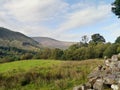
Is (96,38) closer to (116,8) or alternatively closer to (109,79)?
(116,8)

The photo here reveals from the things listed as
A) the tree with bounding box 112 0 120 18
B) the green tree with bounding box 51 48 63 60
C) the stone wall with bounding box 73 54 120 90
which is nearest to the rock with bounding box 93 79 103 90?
the stone wall with bounding box 73 54 120 90

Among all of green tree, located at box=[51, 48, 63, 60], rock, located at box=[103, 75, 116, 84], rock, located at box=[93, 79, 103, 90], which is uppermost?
green tree, located at box=[51, 48, 63, 60]

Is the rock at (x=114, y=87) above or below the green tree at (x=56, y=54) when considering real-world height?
below

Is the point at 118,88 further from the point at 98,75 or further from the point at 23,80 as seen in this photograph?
the point at 23,80

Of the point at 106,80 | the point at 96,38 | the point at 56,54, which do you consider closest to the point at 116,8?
the point at 56,54

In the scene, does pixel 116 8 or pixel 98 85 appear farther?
pixel 116 8

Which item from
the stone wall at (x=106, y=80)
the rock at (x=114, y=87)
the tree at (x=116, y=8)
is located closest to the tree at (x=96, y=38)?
the tree at (x=116, y=8)

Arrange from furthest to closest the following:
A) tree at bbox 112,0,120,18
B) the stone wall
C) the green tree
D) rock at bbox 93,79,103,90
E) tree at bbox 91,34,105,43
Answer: tree at bbox 91,34,105,43 → the green tree → tree at bbox 112,0,120,18 → rock at bbox 93,79,103,90 → the stone wall

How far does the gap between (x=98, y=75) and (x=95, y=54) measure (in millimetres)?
66356

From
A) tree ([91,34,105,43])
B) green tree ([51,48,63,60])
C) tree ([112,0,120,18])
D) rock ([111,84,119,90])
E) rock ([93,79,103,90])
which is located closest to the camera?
rock ([111,84,119,90])

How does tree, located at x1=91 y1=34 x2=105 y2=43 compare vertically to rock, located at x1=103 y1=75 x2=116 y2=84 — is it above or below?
above

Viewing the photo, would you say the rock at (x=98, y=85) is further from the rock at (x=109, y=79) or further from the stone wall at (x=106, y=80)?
the rock at (x=109, y=79)

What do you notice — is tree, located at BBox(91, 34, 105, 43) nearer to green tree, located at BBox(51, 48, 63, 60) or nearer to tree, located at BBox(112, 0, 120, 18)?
green tree, located at BBox(51, 48, 63, 60)

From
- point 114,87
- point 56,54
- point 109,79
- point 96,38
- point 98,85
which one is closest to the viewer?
point 114,87
